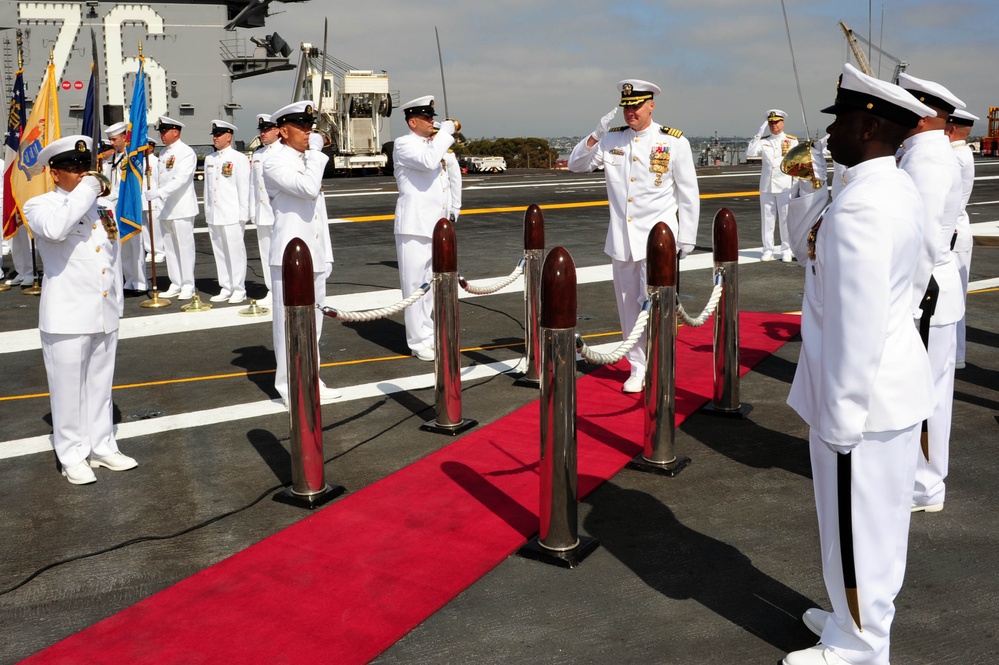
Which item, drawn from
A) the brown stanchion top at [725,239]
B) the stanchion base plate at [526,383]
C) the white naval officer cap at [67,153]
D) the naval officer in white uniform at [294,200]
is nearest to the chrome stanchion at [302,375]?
the white naval officer cap at [67,153]

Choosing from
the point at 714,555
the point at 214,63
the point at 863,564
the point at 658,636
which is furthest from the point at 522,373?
the point at 214,63

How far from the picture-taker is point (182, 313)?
11.2 meters

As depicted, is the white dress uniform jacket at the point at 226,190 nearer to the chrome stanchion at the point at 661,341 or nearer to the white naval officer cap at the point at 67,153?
the white naval officer cap at the point at 67,153

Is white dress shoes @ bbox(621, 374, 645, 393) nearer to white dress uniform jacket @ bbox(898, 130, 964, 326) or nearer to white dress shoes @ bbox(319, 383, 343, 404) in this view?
Result: white dress shoes @ bbox(319, 383, 343, 404)

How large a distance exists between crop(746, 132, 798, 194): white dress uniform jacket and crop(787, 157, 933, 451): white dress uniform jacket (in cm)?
1147

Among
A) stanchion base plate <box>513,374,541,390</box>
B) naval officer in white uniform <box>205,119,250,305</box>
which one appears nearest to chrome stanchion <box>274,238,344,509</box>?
stanchion base plate <box>513,374,541,390</box>

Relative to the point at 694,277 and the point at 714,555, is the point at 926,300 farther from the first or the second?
the point at 694,277

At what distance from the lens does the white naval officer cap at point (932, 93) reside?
466cm

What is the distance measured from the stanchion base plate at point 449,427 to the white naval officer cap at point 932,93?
345 cm

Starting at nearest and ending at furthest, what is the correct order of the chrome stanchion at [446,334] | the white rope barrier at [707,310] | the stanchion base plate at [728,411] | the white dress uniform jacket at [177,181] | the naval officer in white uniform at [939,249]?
1. the naval officer in white uniform at [939,249]
2. the white rope barrier at [707,310]
3. the chrome stanchion at [446,334]
4. the stanchion base plate at [728,411]
5. the white dress uniform jacket at [177,181]

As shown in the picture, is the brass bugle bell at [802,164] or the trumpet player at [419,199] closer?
the brass bugle bell at [802,164]

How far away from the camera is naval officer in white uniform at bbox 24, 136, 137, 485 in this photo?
5.36 metres

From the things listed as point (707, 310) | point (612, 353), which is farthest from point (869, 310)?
point (707, 310)

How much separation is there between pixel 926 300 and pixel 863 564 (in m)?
2.25
